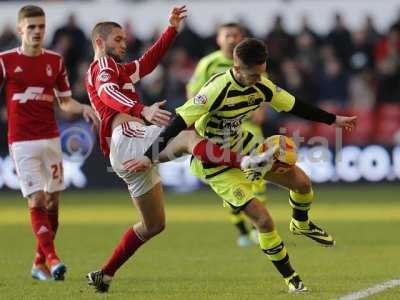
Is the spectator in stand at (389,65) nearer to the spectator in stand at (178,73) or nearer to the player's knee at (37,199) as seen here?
the spectator in stand at (178,73)

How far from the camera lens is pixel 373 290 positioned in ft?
30.5

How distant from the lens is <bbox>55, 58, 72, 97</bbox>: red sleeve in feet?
36.4

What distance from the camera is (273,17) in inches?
923

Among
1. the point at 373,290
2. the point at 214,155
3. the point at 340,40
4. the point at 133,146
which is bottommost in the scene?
the point at 340,40

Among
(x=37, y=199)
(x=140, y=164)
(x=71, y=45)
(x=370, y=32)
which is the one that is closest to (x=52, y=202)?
(x=37, y=199)

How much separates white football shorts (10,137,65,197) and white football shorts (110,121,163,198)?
1.66 meters

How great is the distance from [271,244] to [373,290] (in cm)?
92

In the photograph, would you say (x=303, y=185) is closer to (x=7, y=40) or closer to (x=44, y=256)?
(x=44, y=256)

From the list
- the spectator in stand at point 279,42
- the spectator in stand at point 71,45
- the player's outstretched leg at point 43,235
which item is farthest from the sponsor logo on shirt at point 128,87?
the spectator in stand at point 279,42

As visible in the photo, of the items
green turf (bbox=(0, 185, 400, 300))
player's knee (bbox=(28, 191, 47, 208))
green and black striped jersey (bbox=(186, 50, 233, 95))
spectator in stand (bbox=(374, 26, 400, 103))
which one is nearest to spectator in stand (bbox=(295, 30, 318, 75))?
spectator in stand (bbox=(374, 26, 400, 103))

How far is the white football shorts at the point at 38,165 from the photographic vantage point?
10812 millimetres

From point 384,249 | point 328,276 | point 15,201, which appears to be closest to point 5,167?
point 15,201

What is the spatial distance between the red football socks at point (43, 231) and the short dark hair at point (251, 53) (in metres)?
2.84

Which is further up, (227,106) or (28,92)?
(227,106)
